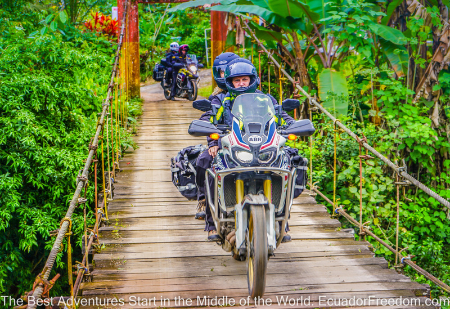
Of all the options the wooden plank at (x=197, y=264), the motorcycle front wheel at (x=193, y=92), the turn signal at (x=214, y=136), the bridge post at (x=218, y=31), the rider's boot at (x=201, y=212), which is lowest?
the wooden plank at (x=197, y=264)

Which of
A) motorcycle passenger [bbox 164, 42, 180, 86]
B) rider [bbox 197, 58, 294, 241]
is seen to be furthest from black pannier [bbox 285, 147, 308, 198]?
motorcycle passenger [bbox 164, 42, 180, 86]

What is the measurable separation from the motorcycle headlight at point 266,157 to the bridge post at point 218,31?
Result: 6.32m

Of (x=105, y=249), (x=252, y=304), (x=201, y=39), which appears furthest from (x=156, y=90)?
(x=252, y=304)

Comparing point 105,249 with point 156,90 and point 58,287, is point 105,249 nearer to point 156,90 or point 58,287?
point 58,287

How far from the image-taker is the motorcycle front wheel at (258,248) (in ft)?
9.09

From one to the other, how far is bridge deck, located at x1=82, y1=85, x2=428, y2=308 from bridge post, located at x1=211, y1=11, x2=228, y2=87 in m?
4.48

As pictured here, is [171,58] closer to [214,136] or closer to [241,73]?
[241,73]

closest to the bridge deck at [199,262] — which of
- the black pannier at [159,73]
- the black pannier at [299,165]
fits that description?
the black pannier at [299,165]

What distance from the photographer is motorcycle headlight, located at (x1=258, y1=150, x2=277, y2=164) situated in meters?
2.94

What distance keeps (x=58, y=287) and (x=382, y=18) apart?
5.61 m

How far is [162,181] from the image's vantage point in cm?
564

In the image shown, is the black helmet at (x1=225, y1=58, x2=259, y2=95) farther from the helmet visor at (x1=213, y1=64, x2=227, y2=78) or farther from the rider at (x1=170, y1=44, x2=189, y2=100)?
the rider at (x1=170, y1=44, x2=189, y2=100)

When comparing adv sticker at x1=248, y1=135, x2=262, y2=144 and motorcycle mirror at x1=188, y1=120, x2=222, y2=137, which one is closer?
adv sticker at x1=248, y1=135, x2=262, y2=144

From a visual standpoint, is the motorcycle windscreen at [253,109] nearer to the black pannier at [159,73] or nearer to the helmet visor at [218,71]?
the helmet visor at [218,71]
